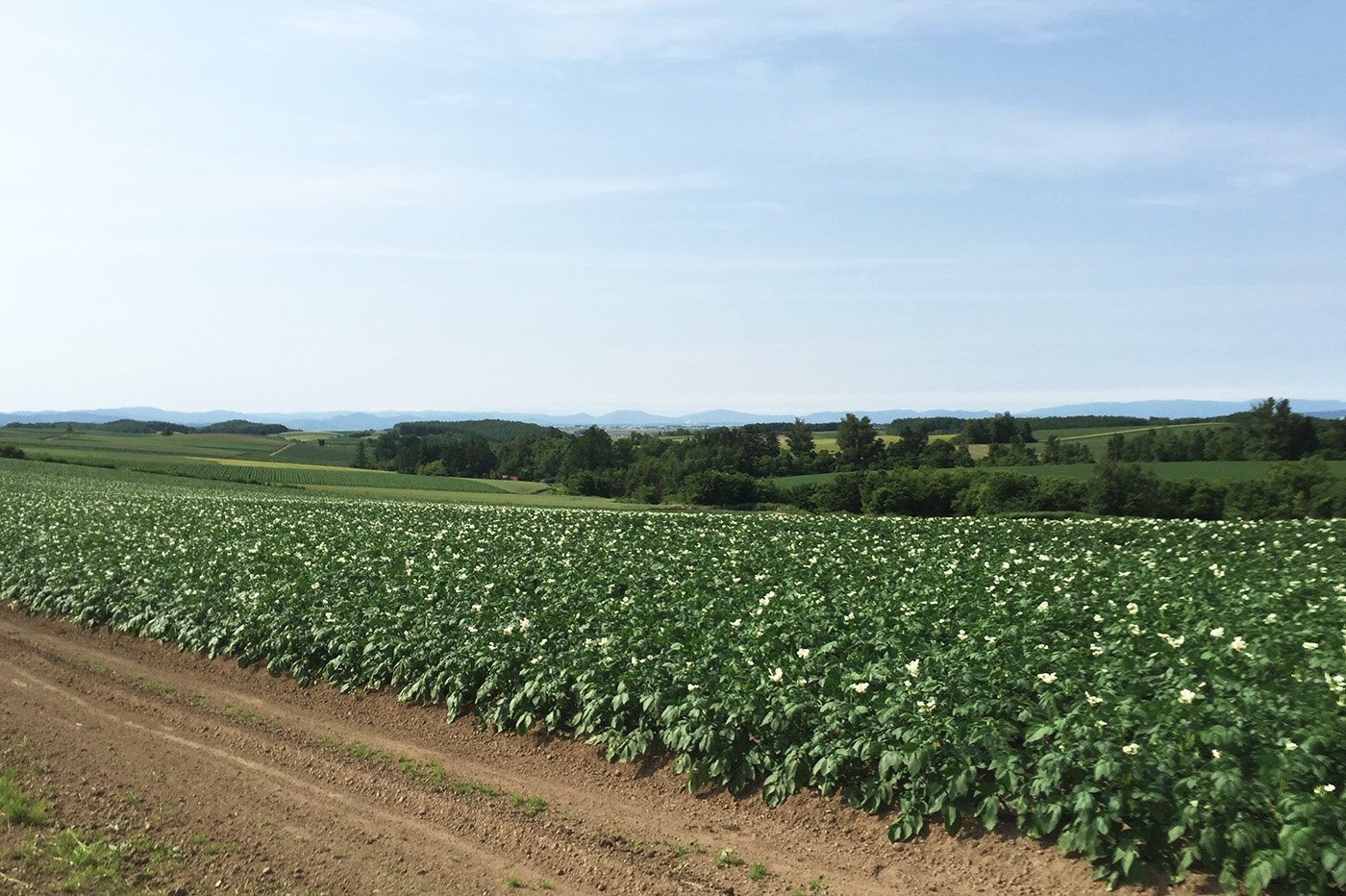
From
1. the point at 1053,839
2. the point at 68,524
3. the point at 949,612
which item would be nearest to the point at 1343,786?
the point at 1053,839

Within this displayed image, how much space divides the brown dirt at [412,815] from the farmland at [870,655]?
1.02ft

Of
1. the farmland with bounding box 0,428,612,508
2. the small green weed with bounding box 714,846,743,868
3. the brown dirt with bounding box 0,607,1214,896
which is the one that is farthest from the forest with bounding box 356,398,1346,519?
the small green weed with bounding box 714,846,743,868

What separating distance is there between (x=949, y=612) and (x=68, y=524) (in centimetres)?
2585

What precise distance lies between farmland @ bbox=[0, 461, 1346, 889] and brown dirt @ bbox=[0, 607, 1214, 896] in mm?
312

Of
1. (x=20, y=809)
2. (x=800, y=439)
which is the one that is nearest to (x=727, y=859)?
(x=20, y=809)

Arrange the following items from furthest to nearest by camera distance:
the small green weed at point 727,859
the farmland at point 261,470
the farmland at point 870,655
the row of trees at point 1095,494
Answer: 1. the farmland at point 261,470
2. the row of trees at point 1095,494
3. the small green weed at point 727,859
4. the farmland at point 870,655

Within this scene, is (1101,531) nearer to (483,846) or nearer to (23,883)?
(483,846)

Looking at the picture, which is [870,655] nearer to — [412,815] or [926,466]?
[412,815]

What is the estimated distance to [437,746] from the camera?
33.1 feet

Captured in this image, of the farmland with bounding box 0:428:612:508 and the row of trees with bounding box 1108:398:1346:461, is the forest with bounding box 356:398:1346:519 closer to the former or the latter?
the row of trees with bounding box 1108:398:1346:461

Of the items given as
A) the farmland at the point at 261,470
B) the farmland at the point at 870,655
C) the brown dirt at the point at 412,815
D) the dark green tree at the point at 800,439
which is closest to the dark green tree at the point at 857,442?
Answer: the dark green tree at the point at 800,439

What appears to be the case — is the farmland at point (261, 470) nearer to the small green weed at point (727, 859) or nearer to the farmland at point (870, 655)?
the farmland at point (870, 655)

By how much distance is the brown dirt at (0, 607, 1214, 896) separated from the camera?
686cm

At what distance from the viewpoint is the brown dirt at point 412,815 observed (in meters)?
6.86
